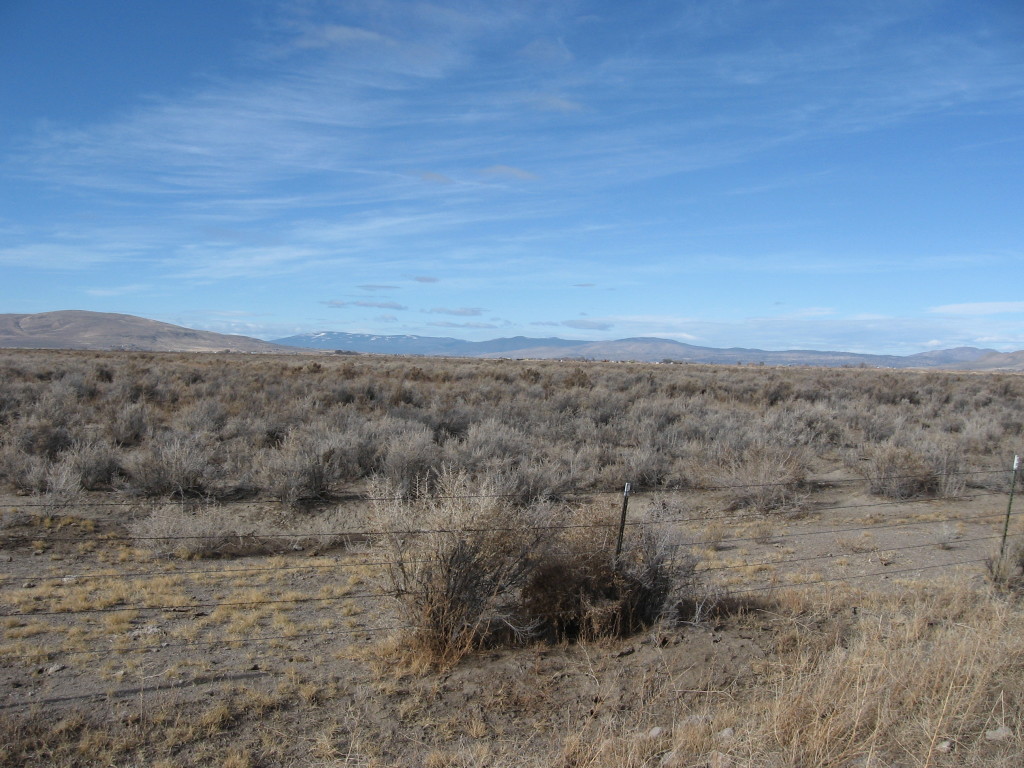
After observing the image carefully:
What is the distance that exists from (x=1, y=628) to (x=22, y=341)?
236143mm

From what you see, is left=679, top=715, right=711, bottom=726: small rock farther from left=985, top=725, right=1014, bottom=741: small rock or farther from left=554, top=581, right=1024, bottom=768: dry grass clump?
left=985, top=725, right=1014, bottom=741: small rock

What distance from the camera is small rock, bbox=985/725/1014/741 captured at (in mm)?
4133

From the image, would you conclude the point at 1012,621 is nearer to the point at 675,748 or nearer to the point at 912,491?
the point at 675,748

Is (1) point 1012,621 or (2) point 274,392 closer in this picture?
(1) point 1012,621

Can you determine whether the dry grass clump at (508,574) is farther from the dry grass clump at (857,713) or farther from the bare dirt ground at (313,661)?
the dry grass clump at (857,713)

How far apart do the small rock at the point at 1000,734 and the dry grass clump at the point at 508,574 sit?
2.86 meters

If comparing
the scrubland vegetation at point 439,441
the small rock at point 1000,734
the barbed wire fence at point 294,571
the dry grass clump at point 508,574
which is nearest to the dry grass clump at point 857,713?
the small rock at point 1000,734

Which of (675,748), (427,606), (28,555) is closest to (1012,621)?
(675,748)

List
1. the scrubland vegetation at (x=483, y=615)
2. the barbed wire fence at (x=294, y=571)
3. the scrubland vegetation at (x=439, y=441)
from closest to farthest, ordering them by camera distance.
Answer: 1. the scrubland vegetation at (x=483, y=615)
2. the barbed wire fence at (x=294, y=571)
3. the scrubland vegetation at (x=439, y=441)

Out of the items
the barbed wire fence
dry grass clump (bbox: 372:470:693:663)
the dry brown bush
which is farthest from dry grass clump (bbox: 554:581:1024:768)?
the dry brown bush

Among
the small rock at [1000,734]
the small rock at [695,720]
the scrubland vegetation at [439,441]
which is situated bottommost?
the small rock at [695,720]

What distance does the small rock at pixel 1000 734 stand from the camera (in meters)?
4.13

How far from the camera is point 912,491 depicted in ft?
42.7

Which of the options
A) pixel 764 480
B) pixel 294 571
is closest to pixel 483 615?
pixel 294 571
